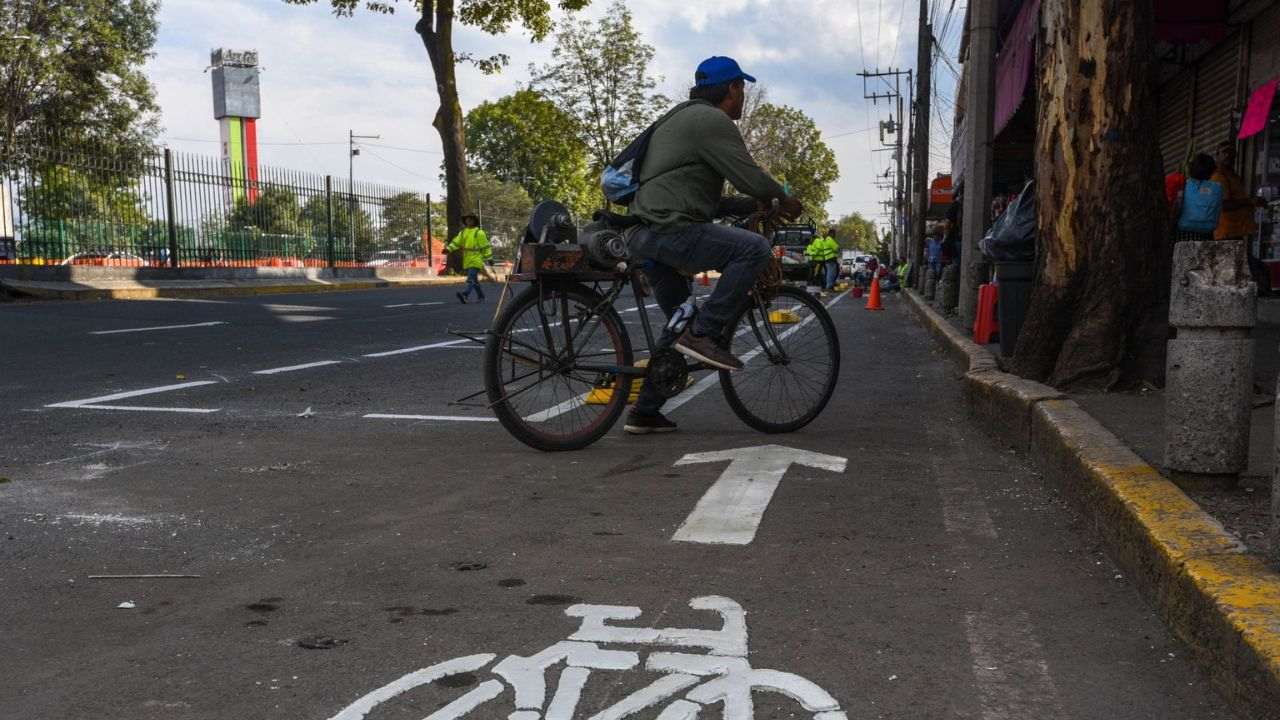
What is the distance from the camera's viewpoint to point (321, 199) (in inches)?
1132

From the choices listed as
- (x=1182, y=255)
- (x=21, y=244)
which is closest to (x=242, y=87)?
(x=21, y=244)

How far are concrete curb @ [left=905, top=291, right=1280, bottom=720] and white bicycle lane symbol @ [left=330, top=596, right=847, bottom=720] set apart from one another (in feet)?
2.66

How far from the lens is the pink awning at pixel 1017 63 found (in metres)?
15.7

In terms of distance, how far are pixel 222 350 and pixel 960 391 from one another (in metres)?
5.91

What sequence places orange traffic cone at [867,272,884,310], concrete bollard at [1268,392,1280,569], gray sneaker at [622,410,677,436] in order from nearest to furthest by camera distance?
concrete bollard at [1268,392,1280,569], gray sneaker at [622,410,677,436], orange traffic cone at [867,272,884,310]

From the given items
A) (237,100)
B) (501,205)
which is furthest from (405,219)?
(237,100)

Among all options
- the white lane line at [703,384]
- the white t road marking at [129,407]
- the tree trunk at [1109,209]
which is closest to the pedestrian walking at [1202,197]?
the tree trunk at [1109,209]

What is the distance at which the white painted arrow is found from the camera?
3697mm

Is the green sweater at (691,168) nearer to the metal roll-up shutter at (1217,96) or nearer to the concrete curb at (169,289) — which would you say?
the metal roll-up shutter at (1217,96)


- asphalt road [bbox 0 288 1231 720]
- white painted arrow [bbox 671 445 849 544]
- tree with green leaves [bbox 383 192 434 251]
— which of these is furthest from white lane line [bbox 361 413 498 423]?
tree with green leaves [bbox 383 192 434 251]

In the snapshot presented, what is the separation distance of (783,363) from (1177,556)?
3031 mm

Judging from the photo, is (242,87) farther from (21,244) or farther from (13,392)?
(13,392)

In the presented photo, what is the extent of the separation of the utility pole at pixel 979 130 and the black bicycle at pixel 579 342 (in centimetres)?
687

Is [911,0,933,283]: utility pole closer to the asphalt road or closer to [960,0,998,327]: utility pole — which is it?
[960,0,998,327]: utility pole
